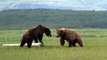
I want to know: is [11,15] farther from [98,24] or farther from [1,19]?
[98,24]

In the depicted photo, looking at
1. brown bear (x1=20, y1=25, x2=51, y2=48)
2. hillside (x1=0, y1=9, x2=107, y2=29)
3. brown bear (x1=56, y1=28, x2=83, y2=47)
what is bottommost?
hillside (x1=0, y1=9, x2=107, y2=29)

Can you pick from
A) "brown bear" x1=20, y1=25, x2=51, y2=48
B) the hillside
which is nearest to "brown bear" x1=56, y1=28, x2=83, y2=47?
"brown bear" x1=20, y1=25, x2=51, y2=48

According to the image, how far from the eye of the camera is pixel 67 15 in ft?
433

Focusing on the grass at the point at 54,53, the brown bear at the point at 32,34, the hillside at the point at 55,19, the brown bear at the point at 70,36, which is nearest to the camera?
the grass at the point at 54,53

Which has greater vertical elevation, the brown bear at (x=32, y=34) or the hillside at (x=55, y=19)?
the brown bear at (x=32, y=34)

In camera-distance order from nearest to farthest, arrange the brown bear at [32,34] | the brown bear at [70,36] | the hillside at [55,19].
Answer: the brown bear at [32,34], the brown bear at [70,36], the hillside at [55,19]

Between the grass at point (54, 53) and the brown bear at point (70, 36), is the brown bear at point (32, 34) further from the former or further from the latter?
the brown bear at point (70, 36)

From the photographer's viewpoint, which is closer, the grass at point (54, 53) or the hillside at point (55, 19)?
the grass at point (54, 53)

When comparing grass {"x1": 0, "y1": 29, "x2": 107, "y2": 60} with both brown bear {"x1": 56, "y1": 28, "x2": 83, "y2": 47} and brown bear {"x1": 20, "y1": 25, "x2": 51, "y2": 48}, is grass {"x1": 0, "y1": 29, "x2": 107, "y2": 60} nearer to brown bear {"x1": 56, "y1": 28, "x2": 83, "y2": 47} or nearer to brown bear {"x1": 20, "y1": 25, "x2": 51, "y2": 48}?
brown bear {"x1": 20, "y1": 25, "x2": 51, "y2": 48}

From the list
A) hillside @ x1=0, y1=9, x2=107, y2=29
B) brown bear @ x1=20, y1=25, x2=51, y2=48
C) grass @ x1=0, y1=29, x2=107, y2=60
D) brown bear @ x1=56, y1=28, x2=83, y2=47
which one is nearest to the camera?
grass @ x1=0, y1=29, x2=107, y2=60

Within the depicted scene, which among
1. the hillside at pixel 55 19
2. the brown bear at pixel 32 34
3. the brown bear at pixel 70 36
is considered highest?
the brown bear at pixel 32 34

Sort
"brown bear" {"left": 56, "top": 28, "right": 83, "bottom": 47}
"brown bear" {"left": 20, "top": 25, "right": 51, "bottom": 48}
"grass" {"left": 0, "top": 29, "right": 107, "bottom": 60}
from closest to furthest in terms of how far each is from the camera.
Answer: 1. "grass" {"left": 0, "top": 29, "right": 107, "bottom": 60}
2. "brown bear" {"left": 20, "top": 25, "right": 51, "bottom": 48}
3. "brown bear" {"left": 56, "top": 28, "right": 83, "bottom": 47}

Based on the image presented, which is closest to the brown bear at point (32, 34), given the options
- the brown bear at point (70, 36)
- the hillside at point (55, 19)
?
the brown bear at point (70, 36)

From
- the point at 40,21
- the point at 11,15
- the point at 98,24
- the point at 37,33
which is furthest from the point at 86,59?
the point at 11,15
